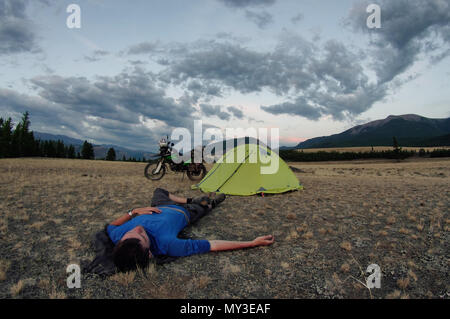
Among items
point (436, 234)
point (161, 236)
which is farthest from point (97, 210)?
point (436, 234)

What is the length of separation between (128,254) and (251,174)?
6.75 metres

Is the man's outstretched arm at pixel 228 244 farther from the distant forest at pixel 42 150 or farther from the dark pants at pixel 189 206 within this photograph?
the distant forest at pixel 42 150

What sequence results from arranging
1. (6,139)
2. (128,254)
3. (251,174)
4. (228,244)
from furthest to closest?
(6,139), (251,174), (228,244), (128,254)

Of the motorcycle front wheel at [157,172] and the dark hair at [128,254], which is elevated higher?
the motorcycle front wheel at [157,172]

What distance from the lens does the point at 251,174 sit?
938 cm

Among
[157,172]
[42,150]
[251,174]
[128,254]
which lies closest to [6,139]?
[42,150]

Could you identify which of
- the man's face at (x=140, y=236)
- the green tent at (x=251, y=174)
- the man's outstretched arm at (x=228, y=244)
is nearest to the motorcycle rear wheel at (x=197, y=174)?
the green tent at (x=251, y=174)

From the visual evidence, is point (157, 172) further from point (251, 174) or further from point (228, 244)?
point (228, 244)

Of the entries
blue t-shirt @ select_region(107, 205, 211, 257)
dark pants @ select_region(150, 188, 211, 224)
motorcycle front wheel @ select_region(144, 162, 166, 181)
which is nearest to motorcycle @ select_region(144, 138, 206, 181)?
motorcycle front wheel @ select_region(144, 162, 166, 181)

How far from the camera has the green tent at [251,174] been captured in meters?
9.23

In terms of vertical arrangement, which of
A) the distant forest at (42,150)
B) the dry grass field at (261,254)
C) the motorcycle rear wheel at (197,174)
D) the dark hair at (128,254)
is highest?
the distant forest at (42,150)

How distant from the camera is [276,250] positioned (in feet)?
13.7

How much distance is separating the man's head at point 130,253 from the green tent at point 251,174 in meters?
6.06
